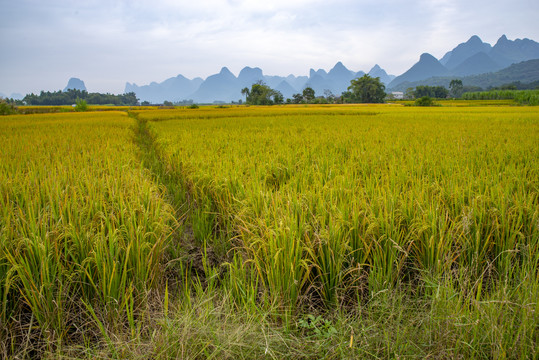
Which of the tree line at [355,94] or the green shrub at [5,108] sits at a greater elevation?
the tree line at [355,94]

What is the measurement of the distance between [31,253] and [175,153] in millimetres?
3484

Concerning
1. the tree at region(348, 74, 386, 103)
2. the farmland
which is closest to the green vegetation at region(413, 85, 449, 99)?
the tree at region(348, 74, 386, 103)

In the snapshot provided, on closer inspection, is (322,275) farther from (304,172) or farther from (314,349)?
(304,172)

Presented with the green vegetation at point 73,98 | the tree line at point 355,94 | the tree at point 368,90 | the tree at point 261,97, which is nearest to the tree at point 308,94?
the tree line at point 355,94

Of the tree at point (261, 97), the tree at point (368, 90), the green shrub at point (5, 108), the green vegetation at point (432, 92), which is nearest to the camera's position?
the green shrub at point (5, 108)

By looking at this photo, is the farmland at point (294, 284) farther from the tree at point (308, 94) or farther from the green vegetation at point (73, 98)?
the green vegetation at point (73, 98)

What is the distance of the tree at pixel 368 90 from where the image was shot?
71.2 meters

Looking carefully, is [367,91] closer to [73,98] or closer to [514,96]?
[514,96]

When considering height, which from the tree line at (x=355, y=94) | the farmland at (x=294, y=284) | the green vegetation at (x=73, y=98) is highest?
the green vegetation at (x=73, y=98)

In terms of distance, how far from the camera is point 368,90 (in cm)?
7212

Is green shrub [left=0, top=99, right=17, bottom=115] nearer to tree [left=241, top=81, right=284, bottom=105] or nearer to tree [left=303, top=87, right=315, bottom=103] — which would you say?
tree [left=241, top=81, right=284, bottom=105]

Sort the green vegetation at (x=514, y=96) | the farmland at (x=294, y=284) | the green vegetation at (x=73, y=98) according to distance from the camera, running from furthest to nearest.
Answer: the green vegetation at (x=73, y=98) → the green vegetation at (x=514, y=96) → the farmland at (x=294, y=284)

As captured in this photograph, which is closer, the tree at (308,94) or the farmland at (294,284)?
the farmland at (294,284)

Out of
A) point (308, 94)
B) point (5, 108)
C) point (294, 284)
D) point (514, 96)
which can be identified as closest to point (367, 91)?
point (308, 94)
